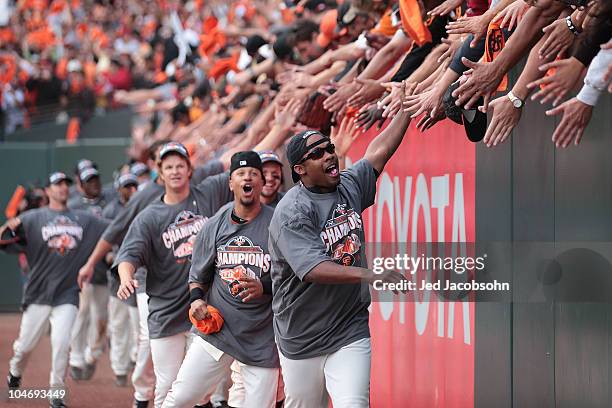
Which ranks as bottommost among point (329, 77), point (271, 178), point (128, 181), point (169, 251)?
point (169, 251)

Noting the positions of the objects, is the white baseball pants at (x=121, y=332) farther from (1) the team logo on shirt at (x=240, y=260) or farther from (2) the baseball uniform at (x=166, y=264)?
(1) the team logo on shirt at (x=240, y=260)

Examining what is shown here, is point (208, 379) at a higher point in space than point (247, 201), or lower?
lower

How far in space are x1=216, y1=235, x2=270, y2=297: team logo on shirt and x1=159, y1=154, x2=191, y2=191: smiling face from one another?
68.4 inches

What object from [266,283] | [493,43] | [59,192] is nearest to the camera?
[493,43]

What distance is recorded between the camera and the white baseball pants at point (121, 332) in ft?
41.6

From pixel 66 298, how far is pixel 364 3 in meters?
4.64

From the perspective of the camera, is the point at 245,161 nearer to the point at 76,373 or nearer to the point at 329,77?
the point at 329,77

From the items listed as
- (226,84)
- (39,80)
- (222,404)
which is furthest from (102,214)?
(39,80)

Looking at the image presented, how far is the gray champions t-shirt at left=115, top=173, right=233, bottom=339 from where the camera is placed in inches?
360

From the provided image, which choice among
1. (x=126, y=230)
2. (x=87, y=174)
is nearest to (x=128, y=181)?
(x=87, y=174)

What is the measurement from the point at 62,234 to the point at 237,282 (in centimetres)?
504

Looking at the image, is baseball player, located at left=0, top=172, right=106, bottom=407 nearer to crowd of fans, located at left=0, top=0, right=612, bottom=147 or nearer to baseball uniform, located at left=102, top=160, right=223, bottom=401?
baseball uniform, located at left=102, top=160, right=223, bottom=401

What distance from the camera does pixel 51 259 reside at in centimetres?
1211

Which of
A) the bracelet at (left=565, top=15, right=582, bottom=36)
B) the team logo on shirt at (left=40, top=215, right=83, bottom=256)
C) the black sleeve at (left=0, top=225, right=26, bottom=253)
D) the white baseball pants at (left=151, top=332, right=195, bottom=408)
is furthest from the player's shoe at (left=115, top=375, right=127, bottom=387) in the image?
the bracelet at (left=565, top=15, right=582, bottom=36)
